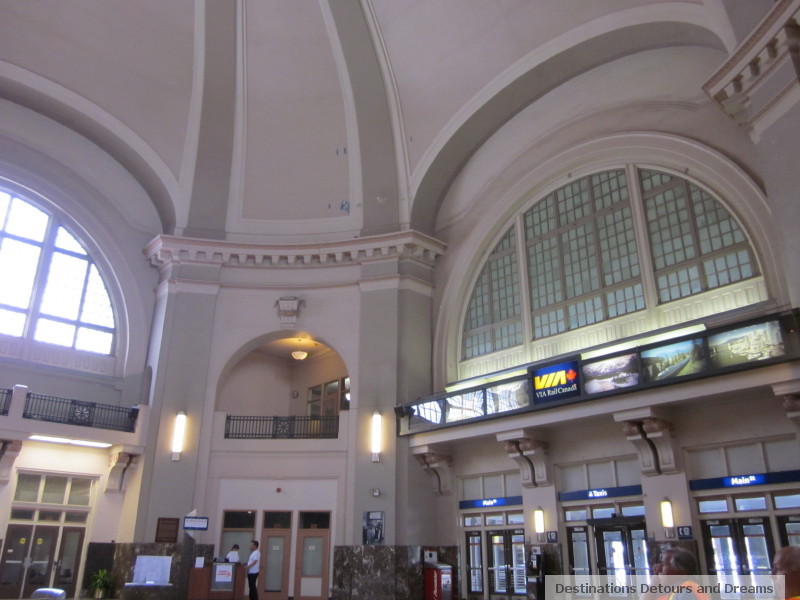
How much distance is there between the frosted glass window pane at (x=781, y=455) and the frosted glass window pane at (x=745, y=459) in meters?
→ 0.15

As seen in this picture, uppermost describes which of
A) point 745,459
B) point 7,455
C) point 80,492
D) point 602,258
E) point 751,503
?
point 602,258

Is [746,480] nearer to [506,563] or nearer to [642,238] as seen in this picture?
[642,238]

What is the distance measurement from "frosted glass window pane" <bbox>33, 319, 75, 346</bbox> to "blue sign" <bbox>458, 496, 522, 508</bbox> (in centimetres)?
1204

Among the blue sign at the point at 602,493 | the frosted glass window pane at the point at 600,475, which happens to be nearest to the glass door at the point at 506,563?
A: the blue sign at the point at 602,493

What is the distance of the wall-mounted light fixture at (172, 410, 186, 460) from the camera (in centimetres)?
1761

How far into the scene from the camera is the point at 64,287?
1919 centimetres

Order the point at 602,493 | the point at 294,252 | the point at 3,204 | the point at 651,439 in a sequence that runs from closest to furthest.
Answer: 1. the point at 651,439
2. the point at 602,493
3. the point at 3,204
4. the point at 294,252

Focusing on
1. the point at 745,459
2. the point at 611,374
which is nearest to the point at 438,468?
the point at 611,374

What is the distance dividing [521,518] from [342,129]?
1252cm

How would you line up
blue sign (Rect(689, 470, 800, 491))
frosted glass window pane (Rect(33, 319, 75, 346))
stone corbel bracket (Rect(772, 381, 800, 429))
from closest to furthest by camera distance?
stone corbel bracket (Rect(772, 381, 800, 429)), blue sign (Rect(689, 470, 800, 491)), frosted glass window pane (Rect(33, 319, 75, 346))

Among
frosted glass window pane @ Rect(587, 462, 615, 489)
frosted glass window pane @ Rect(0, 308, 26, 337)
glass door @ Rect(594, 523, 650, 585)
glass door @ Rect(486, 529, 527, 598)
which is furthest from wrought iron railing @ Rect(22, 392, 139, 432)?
glass door @ Rect(594, 523, 650, 585)

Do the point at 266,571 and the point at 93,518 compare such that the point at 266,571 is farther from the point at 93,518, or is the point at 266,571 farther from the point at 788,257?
the point at 788,257

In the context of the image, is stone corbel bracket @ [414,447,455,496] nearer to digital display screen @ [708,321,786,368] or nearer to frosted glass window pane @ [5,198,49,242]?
digital display screen @ [708,321,786,368]

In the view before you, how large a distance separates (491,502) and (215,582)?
278 inches
